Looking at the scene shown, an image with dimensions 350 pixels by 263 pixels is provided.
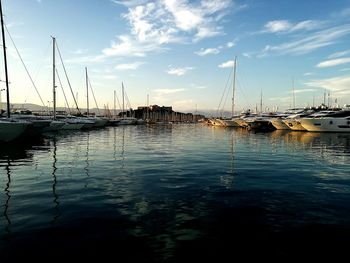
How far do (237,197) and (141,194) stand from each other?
3125mm

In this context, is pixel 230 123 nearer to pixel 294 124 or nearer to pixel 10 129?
pixel 294 124

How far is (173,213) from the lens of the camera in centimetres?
923

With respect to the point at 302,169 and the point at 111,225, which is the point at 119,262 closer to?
the point at 111,225

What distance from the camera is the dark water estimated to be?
6.80 m

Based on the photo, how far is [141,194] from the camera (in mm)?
11484

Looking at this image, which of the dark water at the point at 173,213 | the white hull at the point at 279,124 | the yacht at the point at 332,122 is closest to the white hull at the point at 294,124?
the white hull at the point at 279,124

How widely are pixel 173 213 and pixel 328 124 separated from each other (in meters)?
48.5

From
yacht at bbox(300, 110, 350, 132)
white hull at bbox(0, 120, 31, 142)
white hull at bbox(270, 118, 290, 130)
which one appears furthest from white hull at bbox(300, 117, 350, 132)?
white hull at bbox(0, 120, 31, 142)

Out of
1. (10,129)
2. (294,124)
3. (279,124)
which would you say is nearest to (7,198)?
(10,129)

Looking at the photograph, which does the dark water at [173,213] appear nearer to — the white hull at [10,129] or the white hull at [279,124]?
the white hull at [10,129]

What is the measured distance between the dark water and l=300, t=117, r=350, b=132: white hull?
125 feet

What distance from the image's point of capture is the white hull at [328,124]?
5138cm

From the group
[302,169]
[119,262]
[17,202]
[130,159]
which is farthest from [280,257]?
[130,159]

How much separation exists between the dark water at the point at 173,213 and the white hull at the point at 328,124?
38.0m
